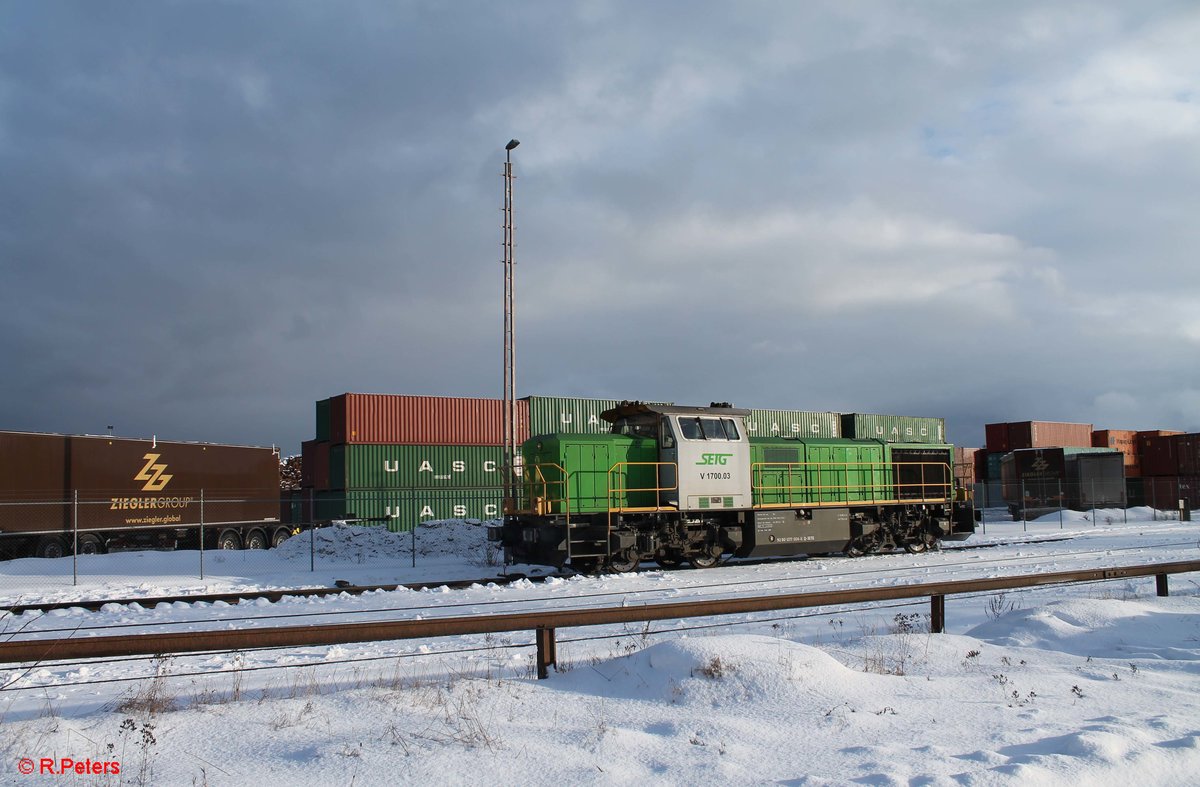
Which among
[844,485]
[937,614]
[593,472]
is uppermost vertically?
[593,472]

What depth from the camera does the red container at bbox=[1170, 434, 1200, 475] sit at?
49281 millimetres

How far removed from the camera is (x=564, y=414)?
1465 inches

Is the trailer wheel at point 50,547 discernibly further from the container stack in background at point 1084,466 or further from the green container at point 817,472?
the container stack in background at point 1084,466

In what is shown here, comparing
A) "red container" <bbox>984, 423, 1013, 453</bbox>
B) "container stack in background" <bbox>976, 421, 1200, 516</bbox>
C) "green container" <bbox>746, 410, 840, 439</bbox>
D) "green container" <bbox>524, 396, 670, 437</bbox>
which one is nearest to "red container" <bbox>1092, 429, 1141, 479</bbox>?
"container stack in background" <bbox>976, 421, 1200, 516</bbox>

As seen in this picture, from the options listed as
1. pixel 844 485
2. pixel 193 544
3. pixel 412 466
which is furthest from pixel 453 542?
pixel 844 485

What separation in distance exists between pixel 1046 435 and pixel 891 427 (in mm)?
16626

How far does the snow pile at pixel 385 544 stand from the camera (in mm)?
24031

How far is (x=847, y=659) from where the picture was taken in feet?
25.7

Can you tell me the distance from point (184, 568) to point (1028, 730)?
2116 centimetres

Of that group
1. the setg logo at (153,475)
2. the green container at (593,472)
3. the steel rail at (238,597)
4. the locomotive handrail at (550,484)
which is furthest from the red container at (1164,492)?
the setg logo at (153,475)

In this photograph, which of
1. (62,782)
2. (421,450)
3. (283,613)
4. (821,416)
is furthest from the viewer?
(821,416)

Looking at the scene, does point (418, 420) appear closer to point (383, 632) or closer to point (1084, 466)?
point (383, 632)

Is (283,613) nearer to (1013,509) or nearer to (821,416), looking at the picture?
(821,416)

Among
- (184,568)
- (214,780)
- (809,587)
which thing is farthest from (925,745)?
(184,568)
